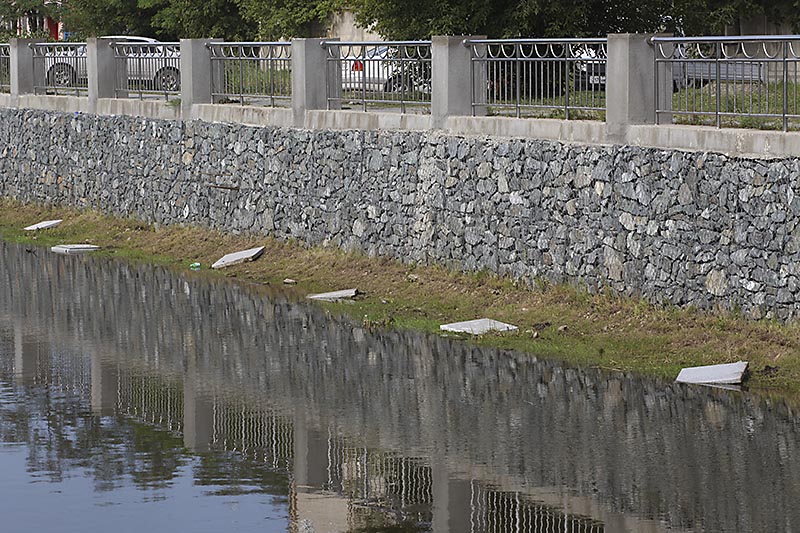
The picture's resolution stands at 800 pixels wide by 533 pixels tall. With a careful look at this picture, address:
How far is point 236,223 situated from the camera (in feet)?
62.5

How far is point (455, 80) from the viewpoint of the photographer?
1585cm

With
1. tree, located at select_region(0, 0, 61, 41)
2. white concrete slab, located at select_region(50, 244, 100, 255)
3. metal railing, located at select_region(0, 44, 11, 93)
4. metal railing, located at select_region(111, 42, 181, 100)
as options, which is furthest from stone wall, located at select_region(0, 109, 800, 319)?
tree, located at select_region(0, 0, 61, 41)

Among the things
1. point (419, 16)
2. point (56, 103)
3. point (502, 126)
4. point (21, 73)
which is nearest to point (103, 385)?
point (502, 126)

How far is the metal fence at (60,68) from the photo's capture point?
23.3m

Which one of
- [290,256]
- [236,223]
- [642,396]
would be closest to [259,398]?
[642,396]

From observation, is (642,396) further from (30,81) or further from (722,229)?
(30,81)

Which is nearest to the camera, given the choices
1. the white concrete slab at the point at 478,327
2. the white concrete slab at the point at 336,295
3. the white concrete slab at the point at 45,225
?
the white concrete slab at the point at 478,327

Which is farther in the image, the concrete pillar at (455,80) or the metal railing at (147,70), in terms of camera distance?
the metal railing at (147,70)

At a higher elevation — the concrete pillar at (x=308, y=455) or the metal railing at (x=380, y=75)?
the metal railing at (x=380, y=75)

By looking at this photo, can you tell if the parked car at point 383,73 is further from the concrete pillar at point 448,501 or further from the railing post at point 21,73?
the railing post at point 21,73

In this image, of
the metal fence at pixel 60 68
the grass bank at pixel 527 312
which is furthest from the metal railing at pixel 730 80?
the metal fence at pixel 60 68

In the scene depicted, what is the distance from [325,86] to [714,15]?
17.8 metres

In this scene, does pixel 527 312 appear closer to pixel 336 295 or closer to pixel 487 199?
pixel 487 199

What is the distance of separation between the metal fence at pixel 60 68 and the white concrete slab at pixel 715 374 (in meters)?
14.0
